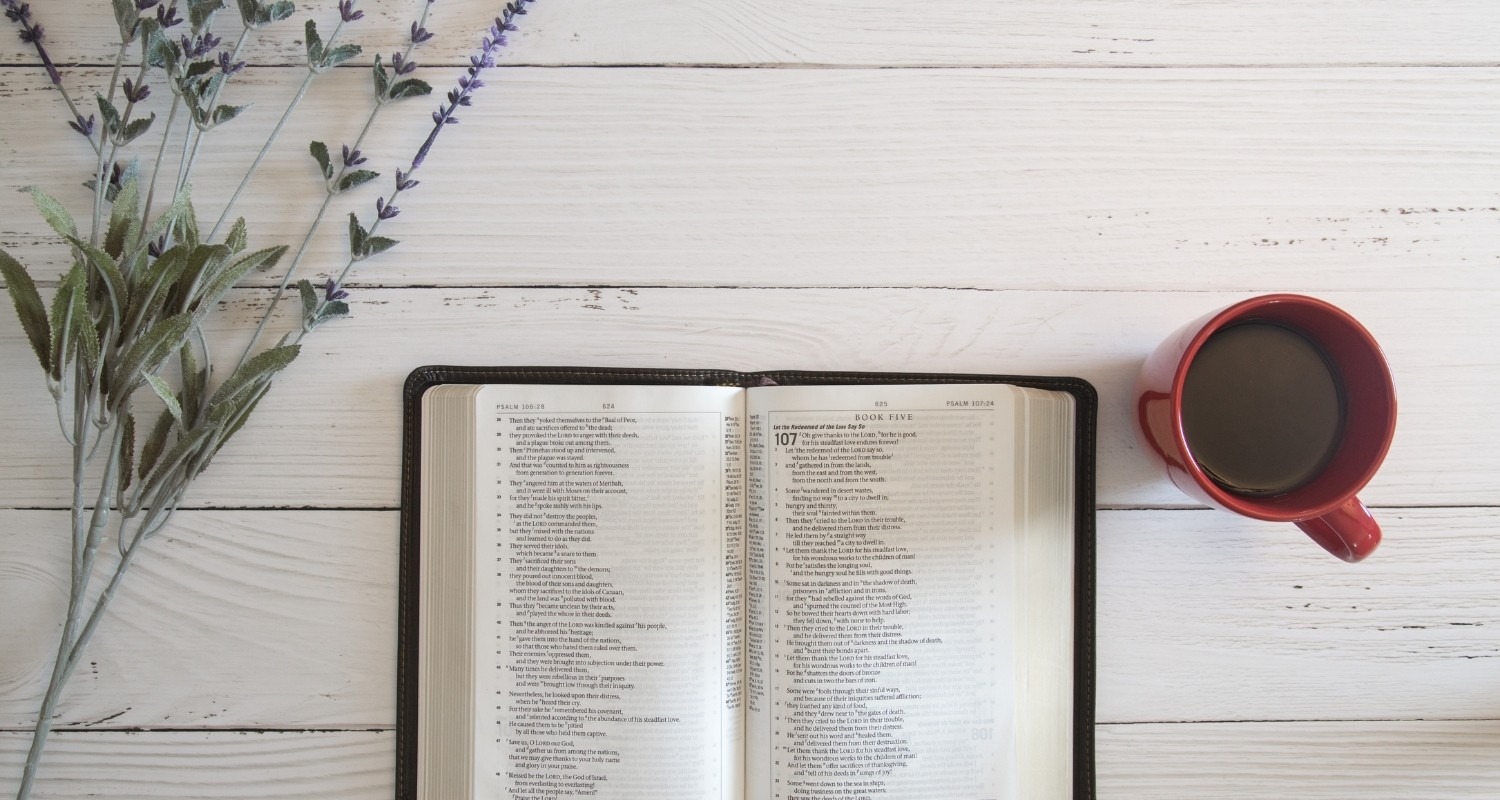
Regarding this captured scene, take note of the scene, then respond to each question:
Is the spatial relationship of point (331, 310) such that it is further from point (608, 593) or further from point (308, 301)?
point (608, 593)

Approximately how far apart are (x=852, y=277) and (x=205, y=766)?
2.15 feet

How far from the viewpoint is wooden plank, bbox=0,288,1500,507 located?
26.7 inches

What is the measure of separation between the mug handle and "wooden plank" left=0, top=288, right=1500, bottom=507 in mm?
117

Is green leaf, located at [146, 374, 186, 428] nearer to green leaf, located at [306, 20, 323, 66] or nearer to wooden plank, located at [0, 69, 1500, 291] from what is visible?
wooden plank, located at [0, 69, 1500, 291]

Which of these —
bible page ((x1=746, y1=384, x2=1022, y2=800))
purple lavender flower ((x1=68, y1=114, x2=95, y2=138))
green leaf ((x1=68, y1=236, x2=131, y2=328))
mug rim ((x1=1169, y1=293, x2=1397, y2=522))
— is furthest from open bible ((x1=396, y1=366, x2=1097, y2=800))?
purple lavender flower ((x1=68, y1=114, x2=95, y2=138))

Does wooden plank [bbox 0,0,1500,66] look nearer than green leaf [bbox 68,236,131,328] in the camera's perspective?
No

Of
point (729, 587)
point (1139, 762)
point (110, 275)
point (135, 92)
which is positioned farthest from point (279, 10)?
point (1139, 762)

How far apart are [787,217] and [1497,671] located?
691 mm

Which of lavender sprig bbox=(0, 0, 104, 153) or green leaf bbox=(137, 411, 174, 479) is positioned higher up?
lavender sprig bbox=(0, 0, 104, 153)

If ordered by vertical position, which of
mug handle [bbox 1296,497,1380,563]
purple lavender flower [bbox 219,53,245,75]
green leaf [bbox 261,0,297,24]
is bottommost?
mug handle [bbox 1296,497,1380,563]

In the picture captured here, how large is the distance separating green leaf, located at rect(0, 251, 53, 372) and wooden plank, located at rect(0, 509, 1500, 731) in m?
0.15

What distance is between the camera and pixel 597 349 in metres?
0.68

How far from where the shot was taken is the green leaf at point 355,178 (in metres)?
0.65

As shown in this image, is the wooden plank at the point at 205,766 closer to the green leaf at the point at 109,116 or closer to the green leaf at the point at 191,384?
the green leaf at the point at 191,384
